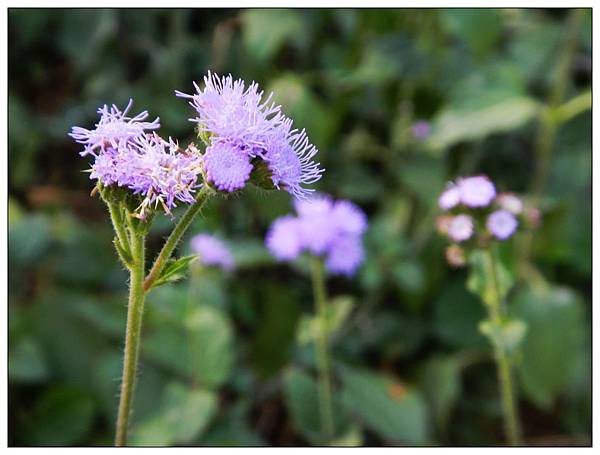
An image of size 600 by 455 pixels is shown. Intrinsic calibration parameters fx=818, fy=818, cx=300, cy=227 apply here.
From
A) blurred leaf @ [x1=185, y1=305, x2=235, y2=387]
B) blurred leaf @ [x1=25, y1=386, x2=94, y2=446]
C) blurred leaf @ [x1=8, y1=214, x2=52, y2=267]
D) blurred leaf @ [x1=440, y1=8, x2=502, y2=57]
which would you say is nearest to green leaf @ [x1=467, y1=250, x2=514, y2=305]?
blurred leaf @ [x1=185, y1=305, x2=235, y2=387]

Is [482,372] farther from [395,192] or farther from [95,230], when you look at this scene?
[95,230]

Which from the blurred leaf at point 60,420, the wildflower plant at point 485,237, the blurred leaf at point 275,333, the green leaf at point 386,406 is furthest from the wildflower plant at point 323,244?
the blurred leaf at point 60,420

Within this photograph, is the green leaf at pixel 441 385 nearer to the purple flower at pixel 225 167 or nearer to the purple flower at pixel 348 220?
the purple flower at pixel 348 220

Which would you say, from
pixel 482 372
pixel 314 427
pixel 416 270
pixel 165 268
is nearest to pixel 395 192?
pixel 416 270

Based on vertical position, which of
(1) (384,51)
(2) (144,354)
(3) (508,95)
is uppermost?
(1) (384,51)

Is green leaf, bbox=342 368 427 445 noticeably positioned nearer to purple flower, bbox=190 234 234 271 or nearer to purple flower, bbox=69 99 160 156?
purple flower, bbox=190 234 234 271

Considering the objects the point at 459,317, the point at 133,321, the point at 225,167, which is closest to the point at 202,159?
the point at 225,167
